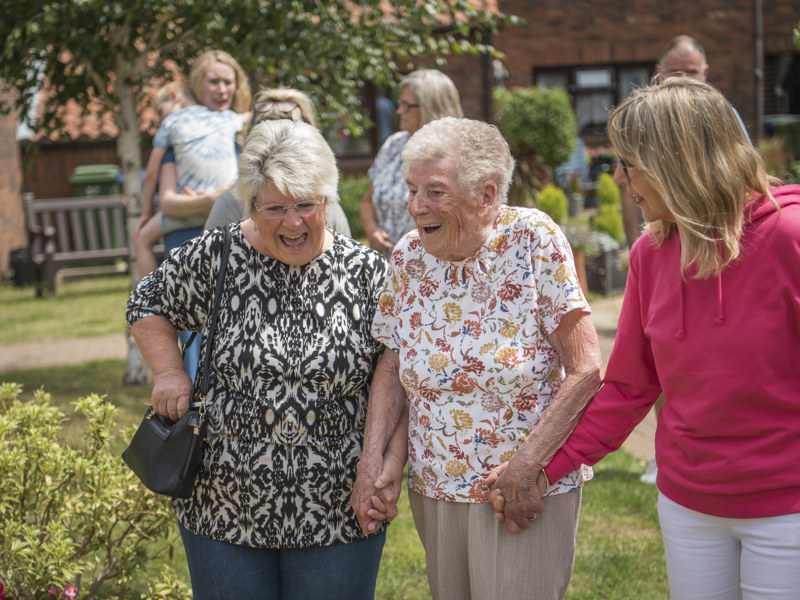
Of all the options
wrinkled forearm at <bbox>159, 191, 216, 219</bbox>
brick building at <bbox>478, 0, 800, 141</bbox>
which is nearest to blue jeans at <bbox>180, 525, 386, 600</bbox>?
wrinkled forearm at <bbox>159, 191, 216, 219</bbox>

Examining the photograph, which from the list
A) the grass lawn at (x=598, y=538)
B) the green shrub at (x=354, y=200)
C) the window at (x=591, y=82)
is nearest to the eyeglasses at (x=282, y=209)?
the grass lawn at (x=598, y=538)

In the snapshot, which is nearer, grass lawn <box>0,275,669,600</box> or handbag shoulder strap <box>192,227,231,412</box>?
handbag shoulder strap <box>192,227,231,412</box>

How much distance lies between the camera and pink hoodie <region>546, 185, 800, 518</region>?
2.14 meters

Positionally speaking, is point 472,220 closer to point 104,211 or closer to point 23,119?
point 23,119

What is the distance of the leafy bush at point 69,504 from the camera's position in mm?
3178

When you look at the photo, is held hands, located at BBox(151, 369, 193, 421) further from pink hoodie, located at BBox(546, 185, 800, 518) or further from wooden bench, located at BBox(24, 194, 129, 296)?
wooden bench, located at BBox(24, 194, 129, 296)

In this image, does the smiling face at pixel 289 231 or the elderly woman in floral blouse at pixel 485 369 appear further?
the smiling face at pixel 289 231

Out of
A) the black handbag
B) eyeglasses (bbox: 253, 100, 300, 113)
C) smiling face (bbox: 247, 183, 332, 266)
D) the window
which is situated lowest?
the black handbag

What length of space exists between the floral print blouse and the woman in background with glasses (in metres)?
2.31

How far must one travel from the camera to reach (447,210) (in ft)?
8.11

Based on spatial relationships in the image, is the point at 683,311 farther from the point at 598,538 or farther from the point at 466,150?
the point at 598,538

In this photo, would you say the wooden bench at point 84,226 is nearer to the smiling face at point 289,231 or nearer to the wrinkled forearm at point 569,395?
the smiling face at point 289,231

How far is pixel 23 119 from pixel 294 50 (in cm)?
224

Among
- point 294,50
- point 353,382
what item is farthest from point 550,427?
point 294,50
